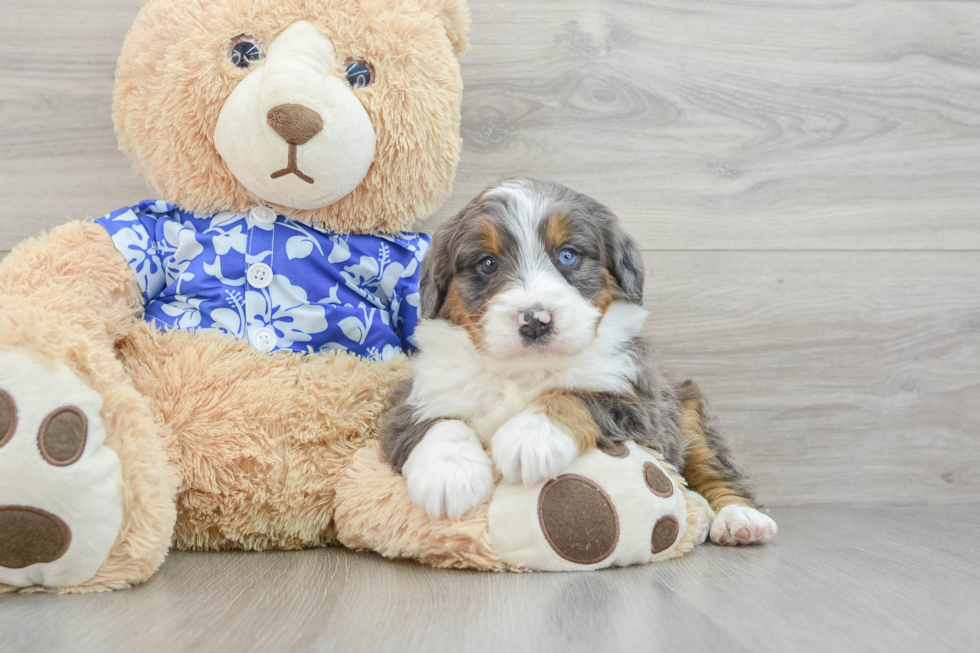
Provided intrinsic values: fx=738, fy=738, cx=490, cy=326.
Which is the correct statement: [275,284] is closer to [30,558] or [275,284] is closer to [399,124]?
[399,124]

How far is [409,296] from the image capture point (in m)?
2.11

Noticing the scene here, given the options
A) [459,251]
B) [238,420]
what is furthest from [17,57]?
[459,251]

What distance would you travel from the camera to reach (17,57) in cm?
236

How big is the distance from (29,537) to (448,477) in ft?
2.58

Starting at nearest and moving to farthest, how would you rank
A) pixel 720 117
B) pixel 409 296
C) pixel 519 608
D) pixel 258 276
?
1. pixel 519 608
2. pixel 258 276
3. pixel 409 296
4. pixel 720 117

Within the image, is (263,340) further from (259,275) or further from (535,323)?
(535,323)

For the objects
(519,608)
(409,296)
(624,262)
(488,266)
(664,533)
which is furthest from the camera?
(409,296)

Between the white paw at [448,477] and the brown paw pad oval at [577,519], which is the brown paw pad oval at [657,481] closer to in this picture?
the brown paw pad oval at [577,519]

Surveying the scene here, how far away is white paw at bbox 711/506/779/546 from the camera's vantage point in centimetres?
191

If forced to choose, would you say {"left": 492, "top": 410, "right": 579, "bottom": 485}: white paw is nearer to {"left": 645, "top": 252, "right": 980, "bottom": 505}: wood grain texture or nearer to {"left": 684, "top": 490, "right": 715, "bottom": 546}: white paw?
{"left": 684, "top": 490, "right": 715, "bottom": 546}: white paw

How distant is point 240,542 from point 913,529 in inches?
75.2

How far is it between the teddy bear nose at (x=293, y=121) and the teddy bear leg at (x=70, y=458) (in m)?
0.63

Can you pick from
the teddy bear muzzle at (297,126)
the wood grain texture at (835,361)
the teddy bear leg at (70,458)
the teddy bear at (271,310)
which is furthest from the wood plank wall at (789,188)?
the teddy bear leg at (70,458)

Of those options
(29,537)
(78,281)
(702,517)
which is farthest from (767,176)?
(29,537)
